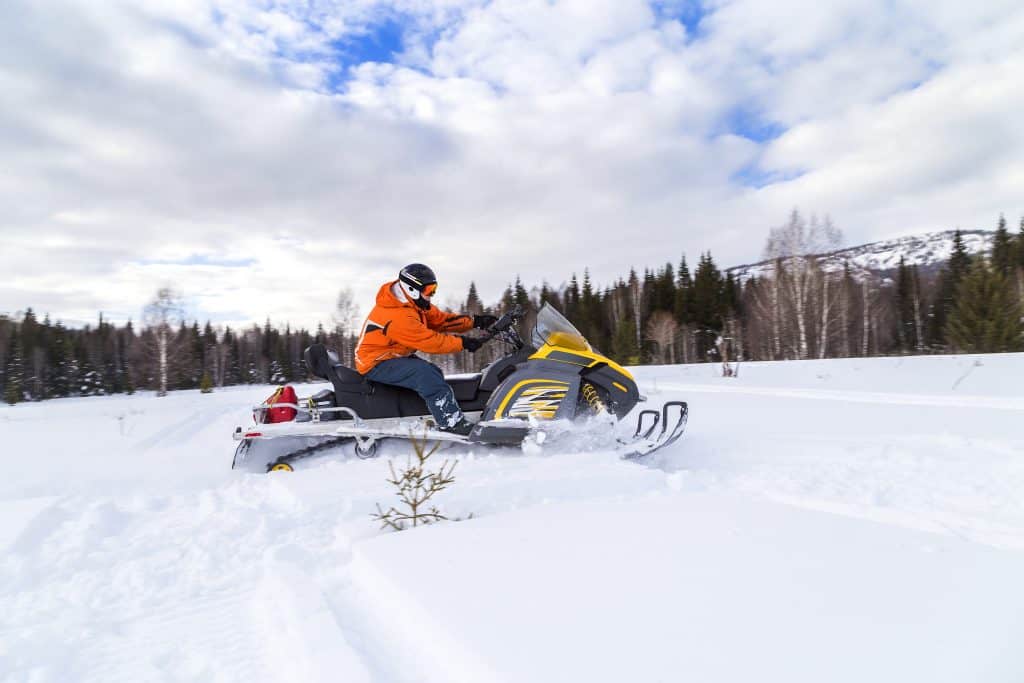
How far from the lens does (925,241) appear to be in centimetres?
12288

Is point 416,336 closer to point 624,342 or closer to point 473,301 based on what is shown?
point 624,342

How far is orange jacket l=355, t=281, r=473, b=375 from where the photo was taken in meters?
4.41

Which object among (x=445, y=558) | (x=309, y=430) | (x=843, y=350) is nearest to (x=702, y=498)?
(x=445, y=558)

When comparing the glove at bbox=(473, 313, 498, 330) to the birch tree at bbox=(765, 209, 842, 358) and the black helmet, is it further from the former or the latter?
the birch tree at bbox=(765, 209, 842, 358)

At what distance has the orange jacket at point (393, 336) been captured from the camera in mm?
4410

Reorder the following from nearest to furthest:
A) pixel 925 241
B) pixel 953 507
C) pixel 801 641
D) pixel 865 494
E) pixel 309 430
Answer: pixel 801 641 → pixel 953 507 → pixel 865 494 → pixel 309 430 → pixel 925 241

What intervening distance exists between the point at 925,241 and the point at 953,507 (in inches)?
6122

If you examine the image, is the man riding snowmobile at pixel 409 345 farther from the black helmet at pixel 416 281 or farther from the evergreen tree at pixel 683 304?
the evergreen tree at pixel 683 304

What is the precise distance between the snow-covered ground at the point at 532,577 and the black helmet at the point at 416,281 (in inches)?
60.2

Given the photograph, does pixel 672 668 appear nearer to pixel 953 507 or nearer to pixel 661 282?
pixel 953 507

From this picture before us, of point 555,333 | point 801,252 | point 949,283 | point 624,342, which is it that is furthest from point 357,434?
point 949,283

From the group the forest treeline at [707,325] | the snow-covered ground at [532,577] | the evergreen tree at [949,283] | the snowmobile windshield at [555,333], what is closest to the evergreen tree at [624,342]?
the forest treeline at [707,325]

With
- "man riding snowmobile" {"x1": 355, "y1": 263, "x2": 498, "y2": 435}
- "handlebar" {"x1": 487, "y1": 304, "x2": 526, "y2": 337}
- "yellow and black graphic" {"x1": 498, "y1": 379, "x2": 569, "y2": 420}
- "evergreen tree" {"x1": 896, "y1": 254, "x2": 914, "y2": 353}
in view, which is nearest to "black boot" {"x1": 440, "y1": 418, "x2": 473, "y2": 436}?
"man riding snowmobile" {"x1": 355, "y1": 263, "x2": 498, "y2": 435}

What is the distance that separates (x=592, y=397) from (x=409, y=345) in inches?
65.4
